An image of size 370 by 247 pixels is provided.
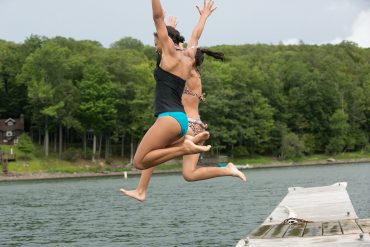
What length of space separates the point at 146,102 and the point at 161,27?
80521 millimetres

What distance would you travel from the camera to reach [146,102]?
8812 cm

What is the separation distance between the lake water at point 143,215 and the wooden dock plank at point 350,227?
747 centimetres

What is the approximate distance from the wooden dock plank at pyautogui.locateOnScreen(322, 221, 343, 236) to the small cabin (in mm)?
76643

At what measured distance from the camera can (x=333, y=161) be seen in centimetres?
9719

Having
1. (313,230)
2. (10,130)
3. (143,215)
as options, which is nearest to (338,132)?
(10,130)

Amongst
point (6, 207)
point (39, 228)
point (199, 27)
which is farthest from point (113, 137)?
point (199, 27)

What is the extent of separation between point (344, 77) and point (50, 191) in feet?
256

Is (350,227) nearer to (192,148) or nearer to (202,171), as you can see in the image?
(202,171)

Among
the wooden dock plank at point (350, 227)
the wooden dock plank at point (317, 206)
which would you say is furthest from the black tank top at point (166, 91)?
the wooden dock plank at point (317, 206)

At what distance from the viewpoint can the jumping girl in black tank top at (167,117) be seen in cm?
788

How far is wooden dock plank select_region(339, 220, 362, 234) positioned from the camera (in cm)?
1378

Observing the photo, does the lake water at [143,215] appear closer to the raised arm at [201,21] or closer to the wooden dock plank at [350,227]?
the wooden dock plank at [350,227]

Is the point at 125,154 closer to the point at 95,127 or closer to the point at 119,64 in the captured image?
the point at 95,127

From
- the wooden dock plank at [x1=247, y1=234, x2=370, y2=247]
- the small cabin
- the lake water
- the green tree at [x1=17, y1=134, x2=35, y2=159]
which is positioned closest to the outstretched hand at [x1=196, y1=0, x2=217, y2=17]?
the wooden dock plank at [x1=247, y1=234, x2=370, y2=247]
